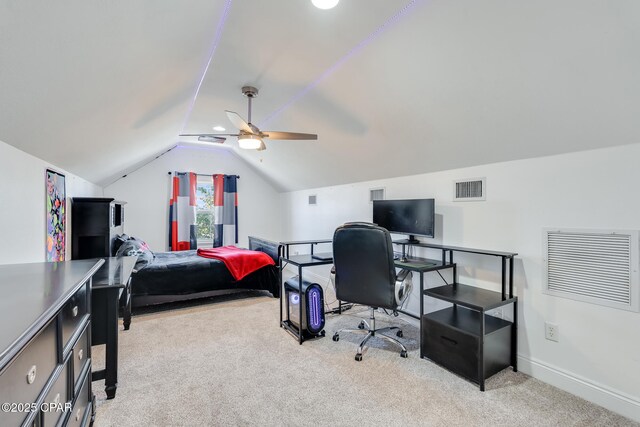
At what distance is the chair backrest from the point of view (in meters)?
2.47

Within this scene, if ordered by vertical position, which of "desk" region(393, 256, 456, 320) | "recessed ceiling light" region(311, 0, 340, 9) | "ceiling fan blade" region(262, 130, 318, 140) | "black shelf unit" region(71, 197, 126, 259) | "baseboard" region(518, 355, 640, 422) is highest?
"recessed ceiling light" region(311, 0, 340, 9)

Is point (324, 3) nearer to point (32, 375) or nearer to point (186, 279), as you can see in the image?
point (32, 375)

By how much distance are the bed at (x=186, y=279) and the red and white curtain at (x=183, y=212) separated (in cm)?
150

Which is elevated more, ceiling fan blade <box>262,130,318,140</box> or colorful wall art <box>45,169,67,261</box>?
ceiling fan blade <box>262,130,318,140</box>

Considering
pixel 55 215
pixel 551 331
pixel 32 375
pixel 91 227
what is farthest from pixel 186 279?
pixel 551 331

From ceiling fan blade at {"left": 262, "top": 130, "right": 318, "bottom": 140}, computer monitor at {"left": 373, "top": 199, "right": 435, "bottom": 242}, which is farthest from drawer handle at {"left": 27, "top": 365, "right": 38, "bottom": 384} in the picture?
computer monitor at {"left": 373, "top": 199, "right": 435, "bottom": 242}

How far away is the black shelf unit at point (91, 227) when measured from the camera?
3.33 meters

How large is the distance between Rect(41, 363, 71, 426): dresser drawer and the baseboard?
2813mm

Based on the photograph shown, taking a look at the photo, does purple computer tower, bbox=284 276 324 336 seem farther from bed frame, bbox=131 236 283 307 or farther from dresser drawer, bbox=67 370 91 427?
dresser drawer, bbox=67 370 91 427

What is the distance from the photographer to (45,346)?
100 centimetres

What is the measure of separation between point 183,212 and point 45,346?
206 inches

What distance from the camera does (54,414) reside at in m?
1.07

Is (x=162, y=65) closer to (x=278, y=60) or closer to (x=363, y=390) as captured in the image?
(x=278, y=60)

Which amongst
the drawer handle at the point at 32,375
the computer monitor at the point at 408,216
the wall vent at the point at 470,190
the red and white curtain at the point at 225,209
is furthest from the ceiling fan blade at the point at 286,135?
the red and white curtain at the point at 225,209
